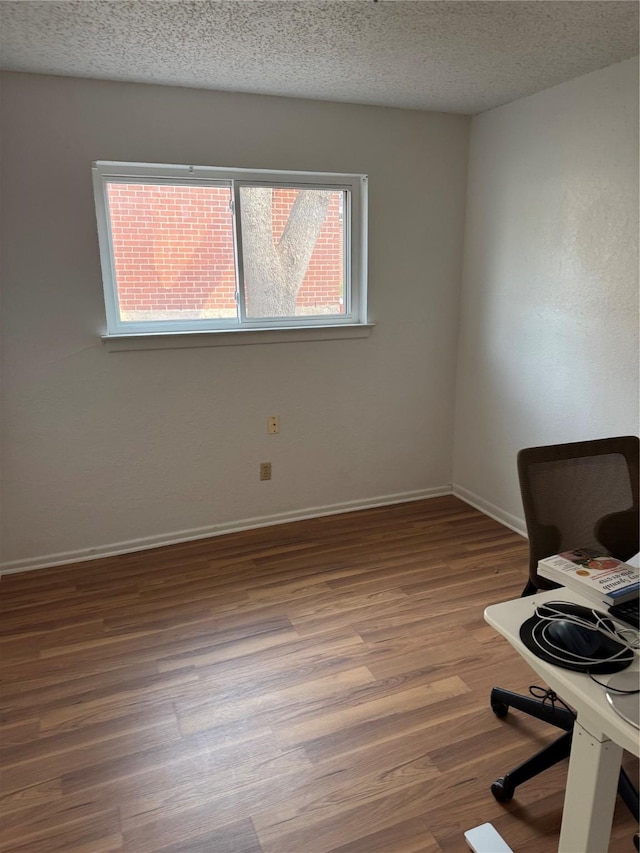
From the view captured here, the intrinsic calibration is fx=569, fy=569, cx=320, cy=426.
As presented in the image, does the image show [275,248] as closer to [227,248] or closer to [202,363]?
[227,248]

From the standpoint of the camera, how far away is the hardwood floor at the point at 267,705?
1.61 m

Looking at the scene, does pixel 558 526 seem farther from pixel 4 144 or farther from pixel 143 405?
pixel 4 144

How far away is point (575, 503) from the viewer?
188 cm

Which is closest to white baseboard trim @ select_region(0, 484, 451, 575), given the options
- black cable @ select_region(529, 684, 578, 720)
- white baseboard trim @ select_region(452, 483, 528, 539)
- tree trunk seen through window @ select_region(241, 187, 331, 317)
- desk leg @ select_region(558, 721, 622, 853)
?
white baseboard trim @ select_region(452, 483, 528, 539)

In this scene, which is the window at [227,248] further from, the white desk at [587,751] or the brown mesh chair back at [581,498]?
the white desk at [587,751]

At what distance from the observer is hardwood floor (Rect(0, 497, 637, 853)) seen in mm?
1611

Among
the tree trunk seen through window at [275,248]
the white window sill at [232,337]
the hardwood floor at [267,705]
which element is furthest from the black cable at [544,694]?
the tree trunk seen through window at [275,248]

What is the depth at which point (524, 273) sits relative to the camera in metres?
3.11

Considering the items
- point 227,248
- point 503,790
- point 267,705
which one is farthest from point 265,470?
point 503,790

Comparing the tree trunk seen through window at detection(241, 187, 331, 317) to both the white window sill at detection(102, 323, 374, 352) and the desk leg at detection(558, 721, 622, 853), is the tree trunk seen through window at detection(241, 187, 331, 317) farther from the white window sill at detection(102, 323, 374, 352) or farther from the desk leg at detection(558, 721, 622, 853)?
the desk leg at detection(558, 721, 622, 853)

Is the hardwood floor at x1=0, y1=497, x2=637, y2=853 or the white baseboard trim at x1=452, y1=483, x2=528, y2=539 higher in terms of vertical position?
the white baseboard trim at x1=452, y1=483, x2=528, y2=539

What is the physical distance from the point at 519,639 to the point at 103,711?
156 centimetres

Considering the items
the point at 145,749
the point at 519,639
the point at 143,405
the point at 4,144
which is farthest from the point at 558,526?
the point at 4,144

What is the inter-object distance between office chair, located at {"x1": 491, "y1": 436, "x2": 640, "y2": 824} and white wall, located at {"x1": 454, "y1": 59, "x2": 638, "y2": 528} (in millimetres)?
784
